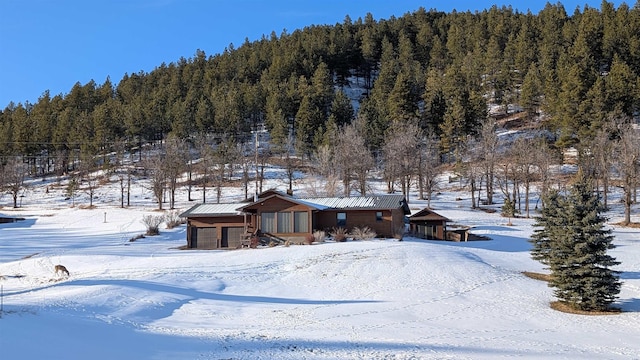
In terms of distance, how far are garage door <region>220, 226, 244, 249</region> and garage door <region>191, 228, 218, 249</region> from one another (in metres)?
0.61

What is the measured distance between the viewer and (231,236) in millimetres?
37281

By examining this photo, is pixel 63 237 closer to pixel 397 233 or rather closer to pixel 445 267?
pixel 397 233

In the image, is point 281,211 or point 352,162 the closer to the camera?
point 281,211

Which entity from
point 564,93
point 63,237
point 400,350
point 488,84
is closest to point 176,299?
point 400,350

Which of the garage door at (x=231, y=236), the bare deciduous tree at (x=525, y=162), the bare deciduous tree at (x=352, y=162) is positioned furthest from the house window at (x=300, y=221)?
the bare deciduous tree at (x=525, y=162)

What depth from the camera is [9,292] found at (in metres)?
18.6

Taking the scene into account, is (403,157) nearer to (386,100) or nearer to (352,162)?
(352,162)

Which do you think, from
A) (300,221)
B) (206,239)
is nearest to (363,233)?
(300,221)

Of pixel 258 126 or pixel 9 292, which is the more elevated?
pixel 258 126

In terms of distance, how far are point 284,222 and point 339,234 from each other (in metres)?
4.14

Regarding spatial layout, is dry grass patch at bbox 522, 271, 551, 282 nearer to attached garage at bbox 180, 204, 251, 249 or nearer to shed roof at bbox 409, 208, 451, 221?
shed roof at bbox 409, 208, 451, 221

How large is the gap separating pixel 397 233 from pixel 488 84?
58826 mm

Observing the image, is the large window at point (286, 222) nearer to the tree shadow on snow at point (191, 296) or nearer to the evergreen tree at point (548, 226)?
the tree shadow on snow at point (191, 296)

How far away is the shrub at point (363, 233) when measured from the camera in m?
33.7
